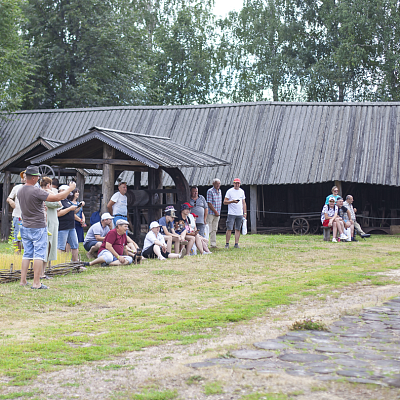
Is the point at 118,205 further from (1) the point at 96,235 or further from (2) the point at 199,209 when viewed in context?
(2) the point at 199,209

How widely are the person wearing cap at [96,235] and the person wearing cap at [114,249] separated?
1.89 ft

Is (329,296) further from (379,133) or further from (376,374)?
(379,133)

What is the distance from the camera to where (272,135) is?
20594 millimetres

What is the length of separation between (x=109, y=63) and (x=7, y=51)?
9.28 metres

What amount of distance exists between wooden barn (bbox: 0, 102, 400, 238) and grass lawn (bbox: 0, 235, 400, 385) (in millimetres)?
7606

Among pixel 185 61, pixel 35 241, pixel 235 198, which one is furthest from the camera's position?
pixel 185 61

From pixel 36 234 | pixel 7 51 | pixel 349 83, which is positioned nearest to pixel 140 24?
pixel 349 83

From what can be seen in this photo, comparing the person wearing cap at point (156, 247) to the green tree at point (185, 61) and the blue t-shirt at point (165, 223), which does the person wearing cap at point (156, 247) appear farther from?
the green tree at point (185, 61)

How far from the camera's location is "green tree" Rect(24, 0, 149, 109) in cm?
2969

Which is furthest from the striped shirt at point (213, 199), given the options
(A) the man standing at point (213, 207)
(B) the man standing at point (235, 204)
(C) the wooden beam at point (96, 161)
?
(C) the wooden beam at point (96, 161)

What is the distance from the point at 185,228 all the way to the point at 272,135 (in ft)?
31.7

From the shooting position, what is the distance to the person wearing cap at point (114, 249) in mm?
10180

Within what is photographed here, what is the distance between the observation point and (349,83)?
1319 inches

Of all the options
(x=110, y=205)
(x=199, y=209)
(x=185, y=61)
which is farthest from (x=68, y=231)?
(x=185, y=61)
